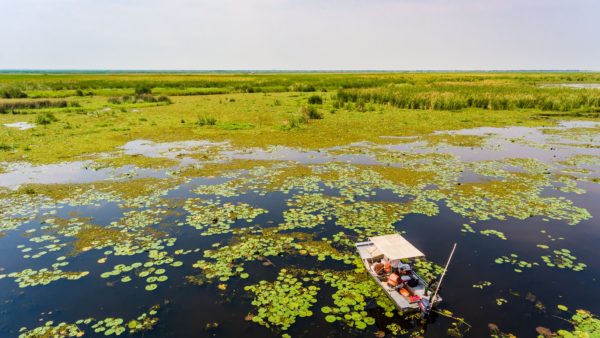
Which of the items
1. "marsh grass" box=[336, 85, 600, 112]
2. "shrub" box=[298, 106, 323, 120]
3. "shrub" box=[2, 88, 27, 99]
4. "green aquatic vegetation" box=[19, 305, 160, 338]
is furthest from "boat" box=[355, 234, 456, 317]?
"shrub" box=[2, 88, 27, 99]

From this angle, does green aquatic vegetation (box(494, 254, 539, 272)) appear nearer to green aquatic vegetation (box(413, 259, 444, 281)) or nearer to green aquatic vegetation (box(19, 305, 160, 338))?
green aquatic vegetation (box(413, 259, 444, 281))

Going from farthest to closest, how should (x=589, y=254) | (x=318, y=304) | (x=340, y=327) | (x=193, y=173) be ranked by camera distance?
(x=193, y=173) < (x=589, y=254) < (x=318, y=304) < (x=340, y=327)

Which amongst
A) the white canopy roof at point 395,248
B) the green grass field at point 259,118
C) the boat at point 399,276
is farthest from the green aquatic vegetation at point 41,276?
the green grass field at point 259,118

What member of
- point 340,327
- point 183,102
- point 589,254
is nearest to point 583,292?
point 589,254

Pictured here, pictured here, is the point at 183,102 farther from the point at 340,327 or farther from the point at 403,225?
the point at 340,327

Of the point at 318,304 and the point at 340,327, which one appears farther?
the point at 318,304

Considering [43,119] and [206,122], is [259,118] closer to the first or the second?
[206,122]

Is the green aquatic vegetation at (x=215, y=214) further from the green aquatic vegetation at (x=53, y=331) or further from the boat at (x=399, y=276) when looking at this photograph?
the boat at (x=399, y=276)
